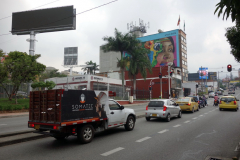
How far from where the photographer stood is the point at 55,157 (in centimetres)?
589

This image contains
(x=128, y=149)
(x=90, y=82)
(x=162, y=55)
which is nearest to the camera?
(x=128, y=149)

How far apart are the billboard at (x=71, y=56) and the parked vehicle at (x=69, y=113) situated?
4195 centimetres

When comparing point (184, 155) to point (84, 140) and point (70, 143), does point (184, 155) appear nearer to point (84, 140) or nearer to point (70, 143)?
point (84, 140)

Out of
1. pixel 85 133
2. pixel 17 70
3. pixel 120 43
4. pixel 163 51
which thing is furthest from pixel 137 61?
pixel 163 51

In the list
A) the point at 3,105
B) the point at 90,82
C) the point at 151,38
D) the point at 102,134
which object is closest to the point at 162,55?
the point at 151,38

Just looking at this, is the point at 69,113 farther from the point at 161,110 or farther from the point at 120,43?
the point at 120,43

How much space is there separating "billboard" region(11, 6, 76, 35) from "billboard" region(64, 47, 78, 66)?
11145 millimetres

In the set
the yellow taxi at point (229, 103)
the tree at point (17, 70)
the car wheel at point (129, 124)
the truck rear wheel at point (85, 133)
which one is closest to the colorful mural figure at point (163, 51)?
the yellow taxi at point (229, 103)

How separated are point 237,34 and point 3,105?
22130mm

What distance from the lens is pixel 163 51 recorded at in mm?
73500

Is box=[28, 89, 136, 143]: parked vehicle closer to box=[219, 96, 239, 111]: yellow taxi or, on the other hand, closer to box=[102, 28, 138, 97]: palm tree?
box=[219, 96, 239, 111]: yellow taxi

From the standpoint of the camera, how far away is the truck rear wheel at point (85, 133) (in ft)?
23.7

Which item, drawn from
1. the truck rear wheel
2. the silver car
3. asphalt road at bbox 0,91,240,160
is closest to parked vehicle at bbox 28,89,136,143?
the truck rear wheel

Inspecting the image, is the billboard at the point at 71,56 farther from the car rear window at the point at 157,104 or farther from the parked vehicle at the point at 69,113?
the parked vehicle at the point at 69,113
